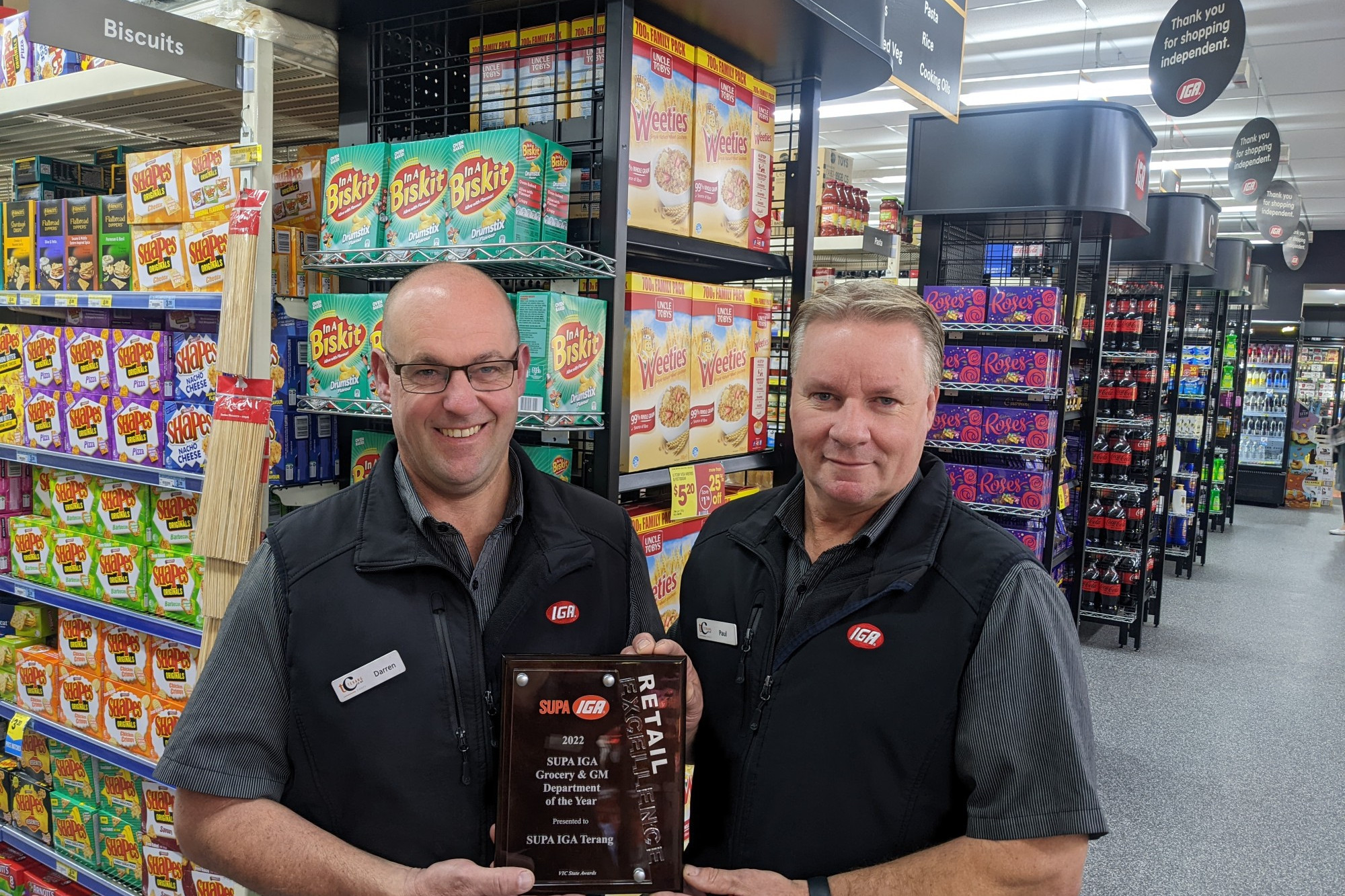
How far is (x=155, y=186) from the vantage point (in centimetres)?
257

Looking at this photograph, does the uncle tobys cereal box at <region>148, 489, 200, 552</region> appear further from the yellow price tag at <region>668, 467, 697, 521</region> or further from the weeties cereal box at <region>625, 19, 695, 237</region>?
the weeties cereal box at <region>625, 19, 695, 237</region>

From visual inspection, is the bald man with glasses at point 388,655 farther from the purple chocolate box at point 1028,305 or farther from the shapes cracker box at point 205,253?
the purple chocolate box at point 1028,305

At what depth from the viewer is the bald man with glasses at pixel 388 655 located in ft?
4.75

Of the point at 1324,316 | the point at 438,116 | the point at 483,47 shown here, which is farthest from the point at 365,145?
the point at 1324,316

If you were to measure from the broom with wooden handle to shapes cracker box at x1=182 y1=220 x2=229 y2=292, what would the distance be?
15 cm

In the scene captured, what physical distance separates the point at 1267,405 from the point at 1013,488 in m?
12.1

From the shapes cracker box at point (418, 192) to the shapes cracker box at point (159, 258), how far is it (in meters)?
0.71

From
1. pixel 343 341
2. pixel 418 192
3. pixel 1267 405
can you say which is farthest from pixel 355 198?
pixel 1267 405

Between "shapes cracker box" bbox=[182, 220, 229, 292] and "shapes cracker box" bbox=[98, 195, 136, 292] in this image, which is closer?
"shapes cracker box" bbox=[182, 220, 229, 292]

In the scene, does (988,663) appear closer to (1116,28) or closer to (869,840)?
(869,840)

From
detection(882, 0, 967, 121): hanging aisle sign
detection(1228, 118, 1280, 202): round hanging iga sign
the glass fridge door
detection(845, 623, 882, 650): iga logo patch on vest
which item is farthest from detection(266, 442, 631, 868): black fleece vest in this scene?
the glass fridge door

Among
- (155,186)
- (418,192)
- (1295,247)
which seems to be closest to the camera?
(418,192)

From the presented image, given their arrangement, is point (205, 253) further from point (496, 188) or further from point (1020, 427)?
point (1020, 427)

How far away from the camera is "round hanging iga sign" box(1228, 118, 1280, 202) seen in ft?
25.8
